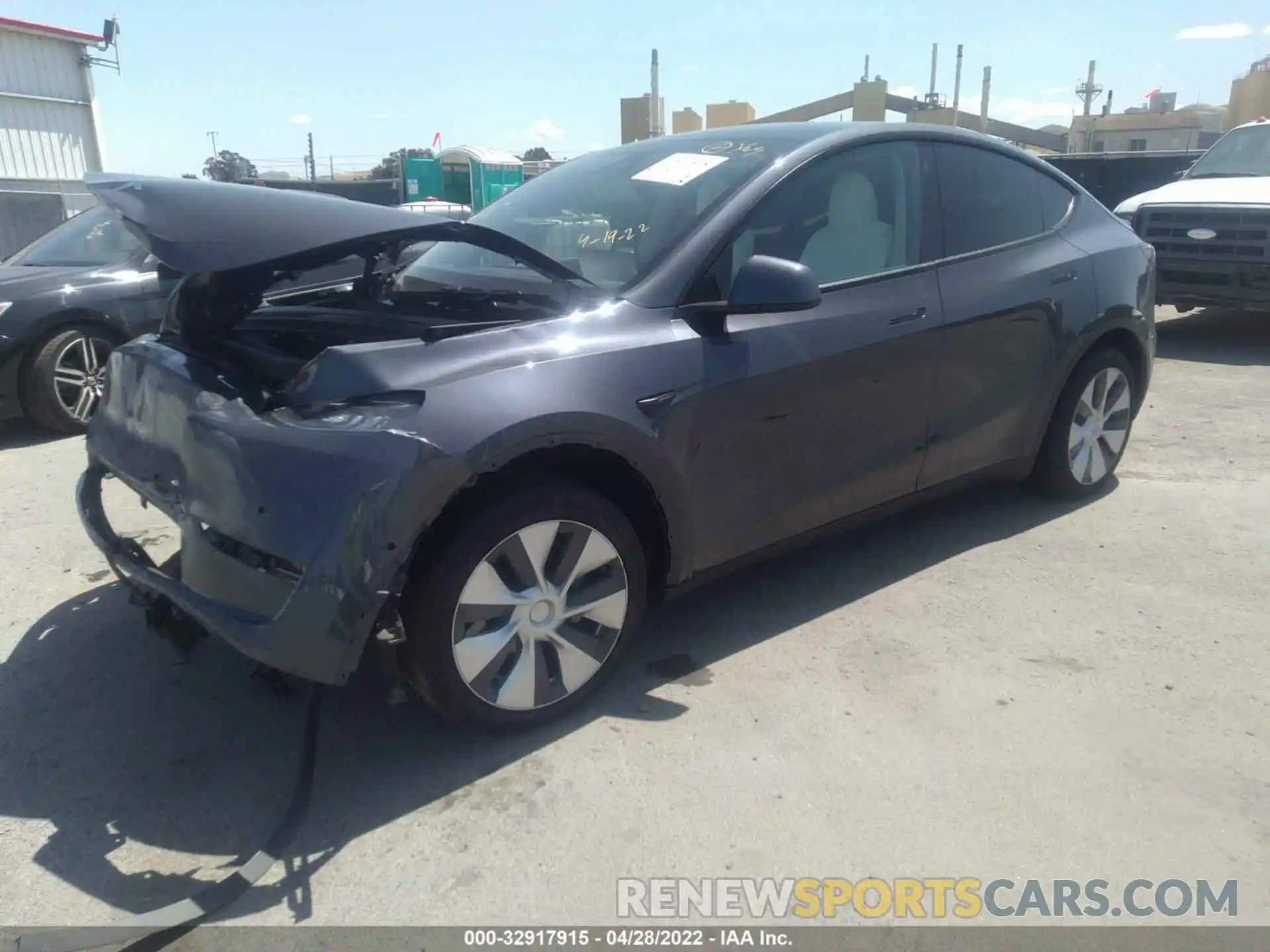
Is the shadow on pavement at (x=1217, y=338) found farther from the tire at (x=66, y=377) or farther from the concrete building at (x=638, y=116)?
the concrete building at (x=638, y=116)

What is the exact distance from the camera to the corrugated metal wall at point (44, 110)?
54.9 ft

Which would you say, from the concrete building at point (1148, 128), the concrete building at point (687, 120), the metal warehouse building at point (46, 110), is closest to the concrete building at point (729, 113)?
the concrete building at point (687, 120)

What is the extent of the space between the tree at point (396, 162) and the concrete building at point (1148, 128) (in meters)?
35.3

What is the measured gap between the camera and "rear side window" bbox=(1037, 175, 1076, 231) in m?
4.19

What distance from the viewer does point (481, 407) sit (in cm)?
245

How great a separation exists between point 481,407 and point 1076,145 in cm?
5822

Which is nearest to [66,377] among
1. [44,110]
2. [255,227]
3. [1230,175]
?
[255,227]

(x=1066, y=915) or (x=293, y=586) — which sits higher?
(x=293, y=586)

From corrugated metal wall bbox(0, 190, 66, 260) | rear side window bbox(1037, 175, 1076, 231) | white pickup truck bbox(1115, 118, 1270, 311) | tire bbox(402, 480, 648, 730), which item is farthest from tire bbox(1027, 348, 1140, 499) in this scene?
corrugated metal wall bbox(0, 190, 66, 260)

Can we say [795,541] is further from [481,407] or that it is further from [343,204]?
[343,204]

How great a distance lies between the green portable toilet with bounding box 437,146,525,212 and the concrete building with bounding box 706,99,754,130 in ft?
67.4

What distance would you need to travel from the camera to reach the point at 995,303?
12.4 feet

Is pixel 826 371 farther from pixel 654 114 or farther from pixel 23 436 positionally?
pixel 654 114
